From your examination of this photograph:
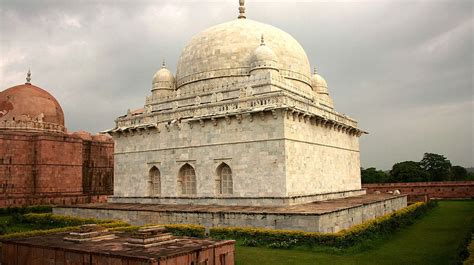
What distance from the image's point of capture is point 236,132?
19.2 meters

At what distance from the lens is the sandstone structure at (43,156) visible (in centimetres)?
2639

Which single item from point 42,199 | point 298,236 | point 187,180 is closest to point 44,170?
point 42,199

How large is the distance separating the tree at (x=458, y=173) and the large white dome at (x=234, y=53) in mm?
42335

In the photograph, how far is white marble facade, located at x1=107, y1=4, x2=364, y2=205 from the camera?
18281 mm

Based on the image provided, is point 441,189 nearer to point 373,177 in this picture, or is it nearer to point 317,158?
point 373,177

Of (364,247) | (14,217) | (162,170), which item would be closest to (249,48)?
(162,170)

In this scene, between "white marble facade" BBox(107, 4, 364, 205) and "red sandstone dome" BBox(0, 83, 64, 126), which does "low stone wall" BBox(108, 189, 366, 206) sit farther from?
"red sandstone dome" BBox(0, 83, 64, 126)

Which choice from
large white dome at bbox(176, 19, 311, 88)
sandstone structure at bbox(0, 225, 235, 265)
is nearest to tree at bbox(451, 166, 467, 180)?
large white dome at bbox(176, 19, 311, 88)

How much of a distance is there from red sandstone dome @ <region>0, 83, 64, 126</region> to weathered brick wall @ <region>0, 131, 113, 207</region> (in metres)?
1.74

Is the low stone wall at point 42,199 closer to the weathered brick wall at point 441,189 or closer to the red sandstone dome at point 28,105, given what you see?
the red sandstone dome at point 28,105

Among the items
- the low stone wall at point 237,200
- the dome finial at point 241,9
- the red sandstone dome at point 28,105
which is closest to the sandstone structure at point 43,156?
the red sandstone dome at point 28,105

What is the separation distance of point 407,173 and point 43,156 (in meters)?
39.0

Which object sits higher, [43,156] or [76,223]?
[43,156]

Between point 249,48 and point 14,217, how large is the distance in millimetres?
15775
